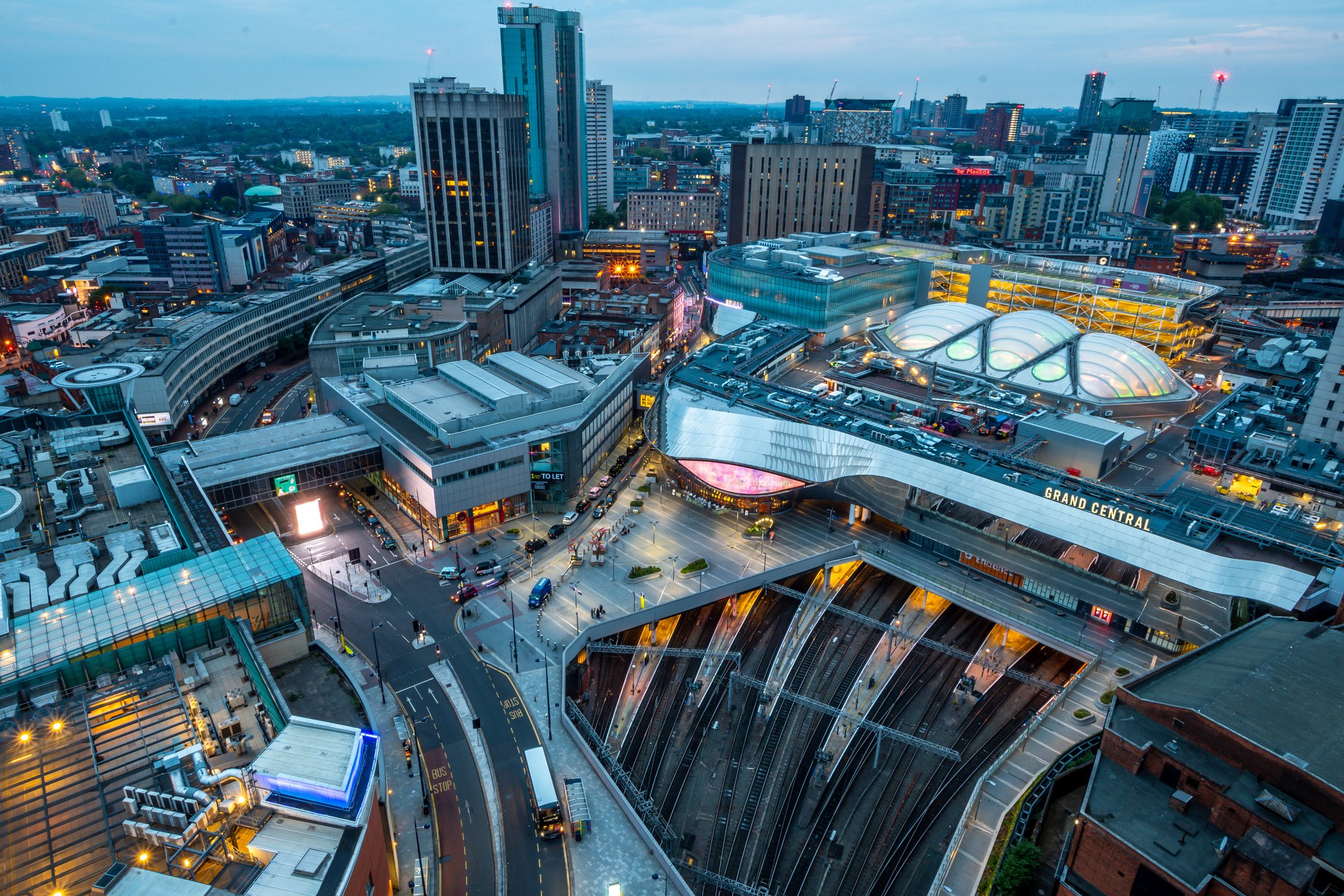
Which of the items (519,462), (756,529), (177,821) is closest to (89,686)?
(177,821)

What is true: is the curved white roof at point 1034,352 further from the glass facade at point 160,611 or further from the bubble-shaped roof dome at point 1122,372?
the glass facade at point 160,611

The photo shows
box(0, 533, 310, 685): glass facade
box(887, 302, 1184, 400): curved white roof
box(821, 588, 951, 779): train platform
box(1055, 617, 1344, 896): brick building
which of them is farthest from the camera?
box(887, 302, 1184, 400): curved white roof

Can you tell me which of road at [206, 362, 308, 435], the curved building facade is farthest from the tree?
road at [206, 362, 308, 435]

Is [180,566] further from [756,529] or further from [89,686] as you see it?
[756,529]

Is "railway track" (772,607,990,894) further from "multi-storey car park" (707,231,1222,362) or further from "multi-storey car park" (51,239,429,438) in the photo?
"multi-storey car park" (51,239,429,438)

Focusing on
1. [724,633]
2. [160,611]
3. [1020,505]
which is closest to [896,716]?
[724,633]

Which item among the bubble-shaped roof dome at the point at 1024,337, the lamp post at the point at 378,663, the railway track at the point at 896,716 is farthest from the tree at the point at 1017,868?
the bubble-shaped roof dome at the point at 1024,337
